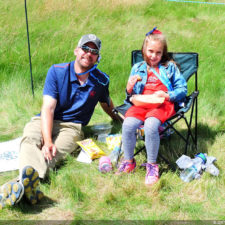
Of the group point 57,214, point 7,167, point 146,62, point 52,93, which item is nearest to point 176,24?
point 146,62

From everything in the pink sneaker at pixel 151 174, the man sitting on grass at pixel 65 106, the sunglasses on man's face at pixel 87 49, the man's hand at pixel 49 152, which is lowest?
the pink sneaker at pixel 151 174

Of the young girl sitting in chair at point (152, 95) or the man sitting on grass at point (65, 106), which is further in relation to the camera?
the man sitting on grass at point (65, 106)

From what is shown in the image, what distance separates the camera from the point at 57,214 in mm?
2381

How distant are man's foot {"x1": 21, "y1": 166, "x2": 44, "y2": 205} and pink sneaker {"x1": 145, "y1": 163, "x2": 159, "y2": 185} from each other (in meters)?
0.87

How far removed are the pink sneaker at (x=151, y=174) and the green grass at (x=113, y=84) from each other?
60 millimetres

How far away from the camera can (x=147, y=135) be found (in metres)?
2.68

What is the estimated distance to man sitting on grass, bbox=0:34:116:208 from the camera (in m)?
2.88

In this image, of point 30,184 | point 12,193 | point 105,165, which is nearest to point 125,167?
point 105,165

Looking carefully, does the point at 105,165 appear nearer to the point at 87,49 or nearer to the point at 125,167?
the point at 125,167

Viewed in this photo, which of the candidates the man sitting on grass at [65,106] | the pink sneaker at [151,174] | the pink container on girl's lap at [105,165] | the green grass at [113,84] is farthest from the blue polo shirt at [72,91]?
the pink sneaker at [151,174]

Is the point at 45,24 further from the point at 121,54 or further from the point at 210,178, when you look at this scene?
the point at 210,178

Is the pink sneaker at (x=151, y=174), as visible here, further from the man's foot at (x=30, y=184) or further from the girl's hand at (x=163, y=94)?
the man's foot at (x=30, y=184)

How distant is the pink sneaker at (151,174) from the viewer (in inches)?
105

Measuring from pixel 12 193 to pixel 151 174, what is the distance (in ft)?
3.62
